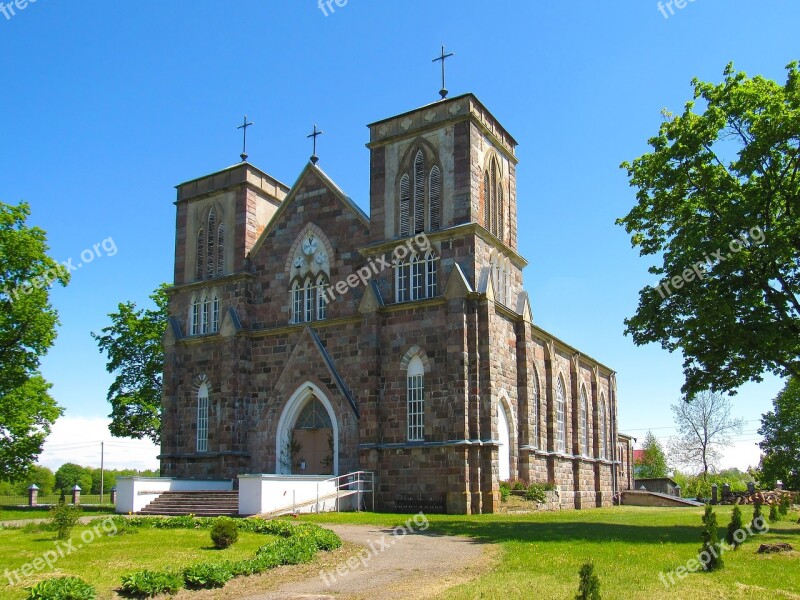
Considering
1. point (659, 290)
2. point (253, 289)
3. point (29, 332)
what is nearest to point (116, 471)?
point (29, 332)

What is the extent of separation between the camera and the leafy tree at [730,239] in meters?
21.0

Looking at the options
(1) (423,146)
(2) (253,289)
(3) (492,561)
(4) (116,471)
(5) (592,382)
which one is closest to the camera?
(3) (492,561)

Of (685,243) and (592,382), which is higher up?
(685,243)

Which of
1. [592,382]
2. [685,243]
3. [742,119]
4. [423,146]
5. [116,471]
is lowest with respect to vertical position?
[116,471]

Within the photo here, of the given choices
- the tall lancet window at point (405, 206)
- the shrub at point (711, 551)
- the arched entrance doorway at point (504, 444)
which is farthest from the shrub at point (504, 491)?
the shrub at point (711, 551)

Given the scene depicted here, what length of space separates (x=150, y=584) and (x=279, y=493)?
1369cm

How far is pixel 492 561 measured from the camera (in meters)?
14.7

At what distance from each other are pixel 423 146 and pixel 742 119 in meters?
12.0

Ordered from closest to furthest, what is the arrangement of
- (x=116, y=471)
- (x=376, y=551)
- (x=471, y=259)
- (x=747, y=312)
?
1. (x=376, y=551)
2. (x=747, y=312)
3. (x=471, y=259)
4. (x=116, y=471)

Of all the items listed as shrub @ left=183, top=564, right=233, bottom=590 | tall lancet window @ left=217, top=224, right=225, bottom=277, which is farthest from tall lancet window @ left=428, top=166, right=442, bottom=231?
shrub @ left=183, top=564, right=233, bottom=590

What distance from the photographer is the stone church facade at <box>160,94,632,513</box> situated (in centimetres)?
2756

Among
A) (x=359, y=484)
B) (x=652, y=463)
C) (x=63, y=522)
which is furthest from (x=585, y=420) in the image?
(x=652, y=463)

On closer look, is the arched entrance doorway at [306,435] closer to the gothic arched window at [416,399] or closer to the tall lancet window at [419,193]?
the gothic arched window at [416,399]

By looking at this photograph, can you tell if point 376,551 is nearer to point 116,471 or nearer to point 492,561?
point 492,561
